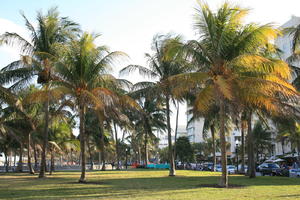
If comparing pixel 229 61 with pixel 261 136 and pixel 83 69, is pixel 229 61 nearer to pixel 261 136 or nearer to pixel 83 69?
pixel 83 69

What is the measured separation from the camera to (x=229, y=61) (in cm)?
1606

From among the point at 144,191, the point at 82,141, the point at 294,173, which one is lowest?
the point at 294,173

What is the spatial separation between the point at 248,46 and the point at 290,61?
718 cm

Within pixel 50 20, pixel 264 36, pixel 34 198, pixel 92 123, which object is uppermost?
pixel 50 20

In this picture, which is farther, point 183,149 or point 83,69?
point 183,149

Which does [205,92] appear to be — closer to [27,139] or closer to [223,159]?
[223,159]

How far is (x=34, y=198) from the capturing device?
11430 millimetres

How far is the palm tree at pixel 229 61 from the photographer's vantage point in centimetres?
1505

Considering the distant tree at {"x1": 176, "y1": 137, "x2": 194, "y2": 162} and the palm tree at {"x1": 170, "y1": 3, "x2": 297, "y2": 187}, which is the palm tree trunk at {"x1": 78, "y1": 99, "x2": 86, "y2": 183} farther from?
the distant tree at {"x1": 176, "y1": 137, "x2": 194, "y2": 162}

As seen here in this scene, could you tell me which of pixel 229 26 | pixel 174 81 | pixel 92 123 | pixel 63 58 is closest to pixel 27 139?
pixel 92 123

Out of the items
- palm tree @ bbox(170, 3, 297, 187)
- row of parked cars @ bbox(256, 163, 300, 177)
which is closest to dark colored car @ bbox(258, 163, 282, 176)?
row of parked cars @ bbox(256, 163, 300, 177)

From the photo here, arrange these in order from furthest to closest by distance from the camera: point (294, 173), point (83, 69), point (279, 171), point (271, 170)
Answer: point (271, 170) < point (279, 171) < point (294, 173) < point (83, 69)

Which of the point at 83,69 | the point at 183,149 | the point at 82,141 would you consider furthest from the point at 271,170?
the point at 183,149

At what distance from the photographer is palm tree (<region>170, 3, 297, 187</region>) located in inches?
593
